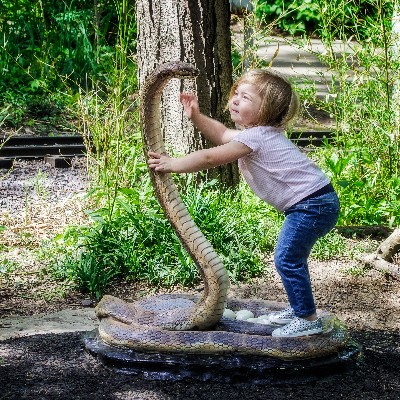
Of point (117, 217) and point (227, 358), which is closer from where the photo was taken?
point (227, 358)

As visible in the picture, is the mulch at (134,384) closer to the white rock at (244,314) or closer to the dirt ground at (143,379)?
the dirt ground at (143,379)

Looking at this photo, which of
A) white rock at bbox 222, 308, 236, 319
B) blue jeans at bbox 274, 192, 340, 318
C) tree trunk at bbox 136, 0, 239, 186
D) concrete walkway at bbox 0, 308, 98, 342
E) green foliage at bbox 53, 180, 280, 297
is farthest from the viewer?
tree trunk at bbox 136, 0, 239, 186

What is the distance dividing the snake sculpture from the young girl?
0.39 feet

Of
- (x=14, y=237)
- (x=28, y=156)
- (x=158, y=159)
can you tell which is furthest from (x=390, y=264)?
(x=28, y=156)

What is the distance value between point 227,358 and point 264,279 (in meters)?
2.11

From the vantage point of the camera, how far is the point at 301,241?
4336 mm

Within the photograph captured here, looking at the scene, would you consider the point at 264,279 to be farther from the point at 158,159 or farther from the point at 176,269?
the point at 158,159

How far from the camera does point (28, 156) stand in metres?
9.92

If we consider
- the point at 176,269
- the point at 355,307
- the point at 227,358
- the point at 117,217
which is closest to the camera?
the point at 227,358

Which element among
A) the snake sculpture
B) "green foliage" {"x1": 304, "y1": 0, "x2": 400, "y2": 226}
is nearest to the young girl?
the snake sculpture

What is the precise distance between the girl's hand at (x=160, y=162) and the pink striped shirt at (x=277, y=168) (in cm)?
35

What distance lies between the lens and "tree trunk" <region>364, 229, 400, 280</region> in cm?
629

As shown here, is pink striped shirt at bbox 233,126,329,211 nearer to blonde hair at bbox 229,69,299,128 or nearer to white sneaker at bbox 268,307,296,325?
blonde hair at bbox 229,69,299,128

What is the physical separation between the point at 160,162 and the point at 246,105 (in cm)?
52
